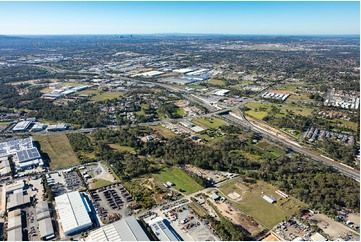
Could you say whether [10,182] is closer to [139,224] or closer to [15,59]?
[139,224]

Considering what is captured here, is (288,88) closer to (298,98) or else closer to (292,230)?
(298,98)

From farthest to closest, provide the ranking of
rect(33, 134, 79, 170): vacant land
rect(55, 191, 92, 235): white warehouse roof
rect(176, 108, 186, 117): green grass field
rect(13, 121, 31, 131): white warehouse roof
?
rect(176, 108, 186, 117): green grass field
rect(13, 121, 31, 131): white warehouse roof
rect(33, 134, 79, 170): vacant land
rect(55, 191, 92, 235): white warehouse roof

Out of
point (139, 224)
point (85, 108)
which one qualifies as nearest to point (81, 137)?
point (85, 108)

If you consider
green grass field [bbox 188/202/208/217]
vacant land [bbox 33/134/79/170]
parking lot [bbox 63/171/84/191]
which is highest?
vacant land [bbox 33/134/79/170]

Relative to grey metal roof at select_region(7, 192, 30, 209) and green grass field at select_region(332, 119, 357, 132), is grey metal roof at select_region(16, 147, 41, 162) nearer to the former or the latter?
grey metal roof at select_region(7, 192, 30, 209)

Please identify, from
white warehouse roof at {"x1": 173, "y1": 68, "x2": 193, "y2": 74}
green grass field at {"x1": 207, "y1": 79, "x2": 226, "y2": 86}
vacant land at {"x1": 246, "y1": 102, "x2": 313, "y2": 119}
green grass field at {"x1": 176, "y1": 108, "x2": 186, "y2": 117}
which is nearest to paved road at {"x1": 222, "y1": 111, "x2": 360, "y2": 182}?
vacant land at {"x1": 246, "y1": 102, "x2": 313, "y2": 119}

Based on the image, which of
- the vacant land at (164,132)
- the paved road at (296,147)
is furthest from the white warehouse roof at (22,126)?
the paved road at (296,147)

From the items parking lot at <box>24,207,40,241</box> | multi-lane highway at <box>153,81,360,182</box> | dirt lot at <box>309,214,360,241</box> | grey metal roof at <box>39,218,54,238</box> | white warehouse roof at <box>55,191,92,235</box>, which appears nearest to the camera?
grey metal roof at <box>39,218,54,238</box>

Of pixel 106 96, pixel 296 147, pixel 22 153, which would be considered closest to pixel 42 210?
pixel 22 153
